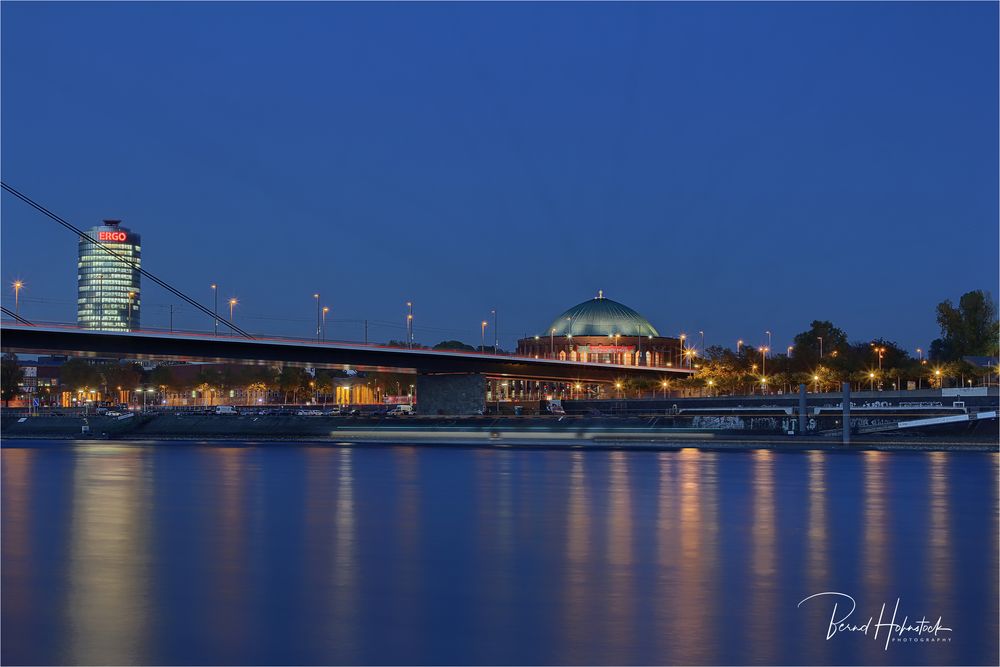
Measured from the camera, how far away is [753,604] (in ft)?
50.3

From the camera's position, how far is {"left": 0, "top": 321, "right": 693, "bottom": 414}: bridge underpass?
74125 millimetres

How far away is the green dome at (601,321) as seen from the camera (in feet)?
614

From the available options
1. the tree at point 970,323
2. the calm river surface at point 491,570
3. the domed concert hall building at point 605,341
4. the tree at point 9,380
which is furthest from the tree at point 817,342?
the tree at point 9,380

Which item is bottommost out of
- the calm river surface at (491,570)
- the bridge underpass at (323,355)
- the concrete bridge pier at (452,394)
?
the calm river surface at (491,570)

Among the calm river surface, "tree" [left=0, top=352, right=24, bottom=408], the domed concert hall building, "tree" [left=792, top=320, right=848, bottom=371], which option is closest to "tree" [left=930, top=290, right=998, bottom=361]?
"tree" [left=792, top=320, right=848, bottom=371]

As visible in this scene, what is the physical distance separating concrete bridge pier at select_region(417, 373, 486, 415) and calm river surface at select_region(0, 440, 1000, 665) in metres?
67.5

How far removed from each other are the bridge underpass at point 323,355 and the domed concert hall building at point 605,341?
44.7 meters

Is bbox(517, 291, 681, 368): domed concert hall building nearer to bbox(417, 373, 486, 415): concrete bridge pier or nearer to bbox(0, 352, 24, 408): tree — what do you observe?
bbox(417, 373, 486, 415): concrete bridge pier

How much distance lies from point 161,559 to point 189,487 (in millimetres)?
16185

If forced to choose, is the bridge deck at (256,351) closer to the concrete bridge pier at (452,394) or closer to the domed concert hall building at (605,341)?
the concrete bridge pier at (452,394)

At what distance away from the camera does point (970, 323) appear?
109062 millimetres

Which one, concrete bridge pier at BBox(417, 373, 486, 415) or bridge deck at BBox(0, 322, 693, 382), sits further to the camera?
concrete bridge pier at BBox(417, 373, 486, 415)

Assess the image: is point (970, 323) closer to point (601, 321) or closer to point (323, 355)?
point (323, 355)

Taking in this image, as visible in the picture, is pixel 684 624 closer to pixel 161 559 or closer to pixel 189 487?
pixel 161 559
